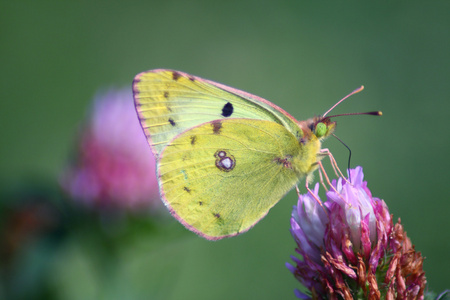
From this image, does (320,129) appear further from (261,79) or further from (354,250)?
(261,79)

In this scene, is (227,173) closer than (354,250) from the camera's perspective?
No

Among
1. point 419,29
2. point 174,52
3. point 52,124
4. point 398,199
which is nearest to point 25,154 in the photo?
point 52,124

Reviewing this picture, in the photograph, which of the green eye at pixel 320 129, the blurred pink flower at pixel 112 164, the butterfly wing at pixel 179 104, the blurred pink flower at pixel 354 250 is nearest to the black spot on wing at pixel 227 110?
the butterfly wing at pixel 179 104

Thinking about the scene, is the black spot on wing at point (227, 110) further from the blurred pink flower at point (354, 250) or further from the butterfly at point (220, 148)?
the blurred pink flower at point (354, 250)

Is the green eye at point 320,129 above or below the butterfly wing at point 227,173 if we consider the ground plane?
above

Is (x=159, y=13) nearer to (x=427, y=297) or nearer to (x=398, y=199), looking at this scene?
(x=398, y=199)

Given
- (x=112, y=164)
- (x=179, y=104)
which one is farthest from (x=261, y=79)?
(x=179, y=104)

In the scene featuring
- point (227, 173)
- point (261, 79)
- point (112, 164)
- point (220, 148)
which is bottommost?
point (112, 164)
